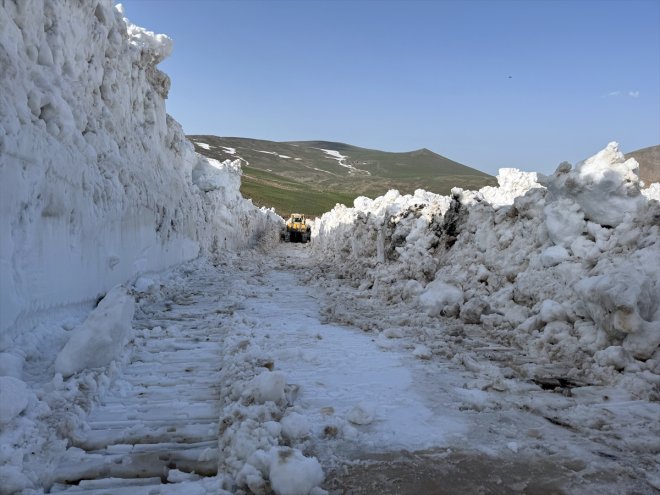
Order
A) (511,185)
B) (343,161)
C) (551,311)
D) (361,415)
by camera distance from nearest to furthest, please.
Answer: (361,415)
(551,311)
(511,185)
(343,161)

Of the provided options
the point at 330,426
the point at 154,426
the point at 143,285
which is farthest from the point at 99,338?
the point at 143,285

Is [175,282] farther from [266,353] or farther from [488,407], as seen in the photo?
[488,407]

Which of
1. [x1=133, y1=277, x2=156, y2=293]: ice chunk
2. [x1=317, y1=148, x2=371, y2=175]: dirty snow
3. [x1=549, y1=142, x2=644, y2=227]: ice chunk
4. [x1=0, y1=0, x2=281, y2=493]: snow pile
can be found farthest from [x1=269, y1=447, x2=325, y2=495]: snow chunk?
[x1=317, y1=148, x2=371, y2=175]: dirty snow

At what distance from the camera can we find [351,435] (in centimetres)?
355

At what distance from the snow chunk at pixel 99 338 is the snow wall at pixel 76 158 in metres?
0.55

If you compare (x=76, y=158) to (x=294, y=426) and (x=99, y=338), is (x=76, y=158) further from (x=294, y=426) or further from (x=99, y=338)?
(x=294, y=426)

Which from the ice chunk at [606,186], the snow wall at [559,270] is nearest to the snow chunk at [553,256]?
the snow wall at [559,270]

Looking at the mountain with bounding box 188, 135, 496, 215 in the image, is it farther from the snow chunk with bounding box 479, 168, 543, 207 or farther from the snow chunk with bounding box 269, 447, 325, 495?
the snow chunk with bounding box 269, 447, 325, 495

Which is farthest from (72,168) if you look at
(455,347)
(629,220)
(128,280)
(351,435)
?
(629,220)

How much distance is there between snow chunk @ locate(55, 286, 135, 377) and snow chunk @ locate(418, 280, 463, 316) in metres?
4.76

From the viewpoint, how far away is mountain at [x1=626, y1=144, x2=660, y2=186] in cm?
1694

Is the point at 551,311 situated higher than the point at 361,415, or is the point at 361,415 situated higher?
the point at 551,311

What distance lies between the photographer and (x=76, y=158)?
5852 millimetres

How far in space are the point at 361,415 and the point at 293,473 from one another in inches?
44.5
